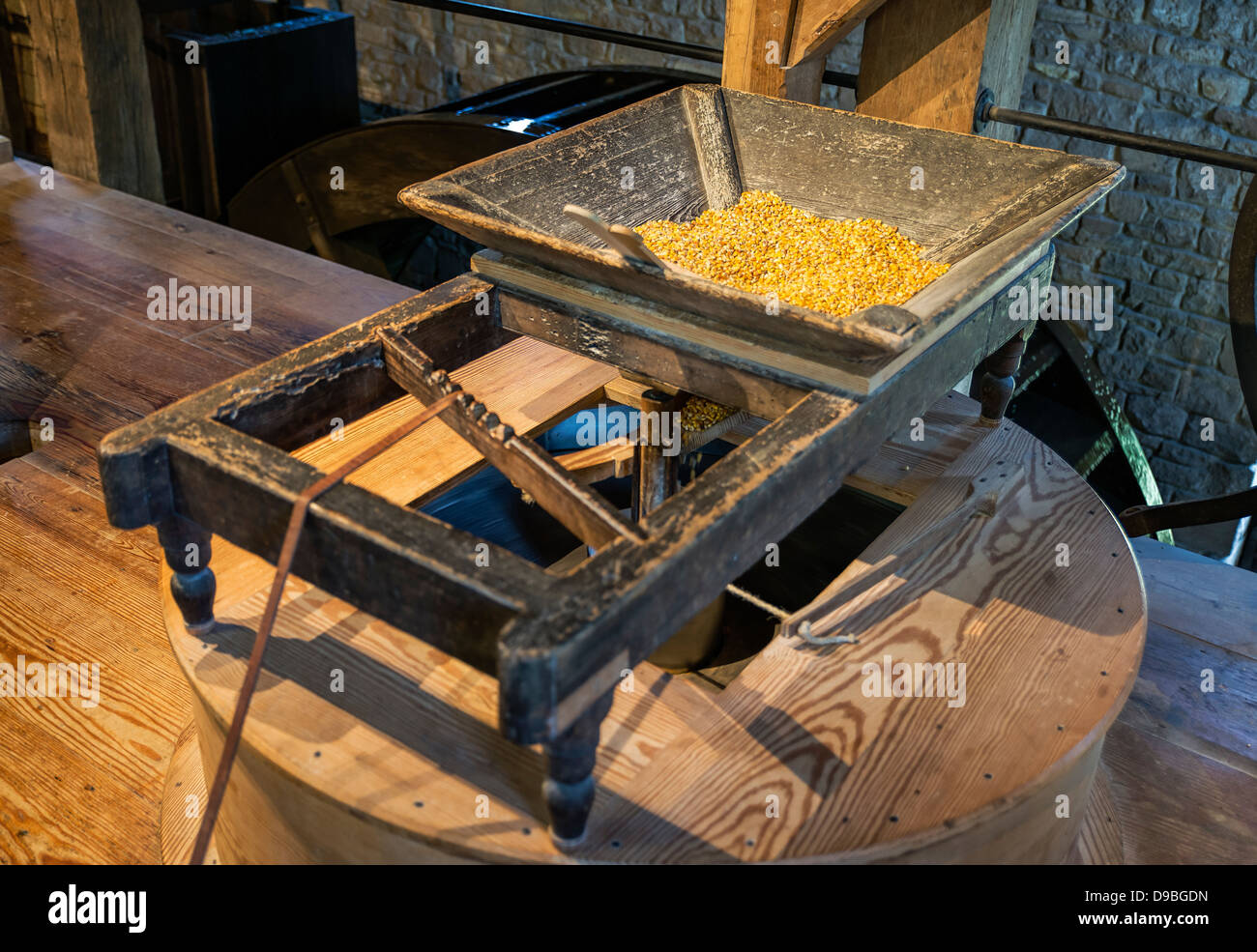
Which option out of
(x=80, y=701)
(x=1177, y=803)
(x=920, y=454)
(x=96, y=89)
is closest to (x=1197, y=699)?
(x=1177, y=803)

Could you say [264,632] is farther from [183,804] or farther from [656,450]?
[656,450]

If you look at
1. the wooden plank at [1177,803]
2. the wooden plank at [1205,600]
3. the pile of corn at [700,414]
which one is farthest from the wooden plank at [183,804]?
the wooden plank at [1205,600]

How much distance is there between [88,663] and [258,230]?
4.00 metres

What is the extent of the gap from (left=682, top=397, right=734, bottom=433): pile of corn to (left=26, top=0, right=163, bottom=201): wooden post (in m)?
3.03

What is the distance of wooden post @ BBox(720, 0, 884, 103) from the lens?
8.39ft

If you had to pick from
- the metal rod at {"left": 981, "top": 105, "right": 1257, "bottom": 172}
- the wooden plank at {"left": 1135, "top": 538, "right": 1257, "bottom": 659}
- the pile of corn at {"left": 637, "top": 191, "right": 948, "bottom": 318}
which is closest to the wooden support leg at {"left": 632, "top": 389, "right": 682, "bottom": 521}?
the pile of corn at {"left": 637, "top": 191, "right": 948, "bottom": 318}

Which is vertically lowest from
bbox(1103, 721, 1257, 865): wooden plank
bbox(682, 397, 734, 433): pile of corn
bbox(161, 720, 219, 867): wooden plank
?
bbox(1103, 721, 1257, 865): wooden plank

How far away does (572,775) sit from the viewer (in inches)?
49.7

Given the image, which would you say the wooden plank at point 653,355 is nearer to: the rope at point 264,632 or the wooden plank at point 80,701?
the rope at point 264,632

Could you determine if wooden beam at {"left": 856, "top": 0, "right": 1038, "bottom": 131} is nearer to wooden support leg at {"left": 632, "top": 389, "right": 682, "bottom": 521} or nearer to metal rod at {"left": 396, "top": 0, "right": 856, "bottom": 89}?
metal rod at {"left": 396, "top": 0, "right": 856, "bottom": 89}

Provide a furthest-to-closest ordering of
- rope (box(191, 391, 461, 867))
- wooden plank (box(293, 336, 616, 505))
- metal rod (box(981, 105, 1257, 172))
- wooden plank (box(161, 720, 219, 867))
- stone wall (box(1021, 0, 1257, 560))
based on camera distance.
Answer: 1. stone wall (box(1021, 0, 1257, 560))
2. metal rod (box(981, 105, 1257, 172))
3. wooden plank (box(293, 336, 616, 505))
4. wooden plank (box(161, 720, 219, 867))
5. rope (box(191, 391, 461, 867))

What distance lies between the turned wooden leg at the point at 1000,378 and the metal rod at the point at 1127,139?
59cm

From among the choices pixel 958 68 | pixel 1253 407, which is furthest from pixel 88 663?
pixel 1253 407
